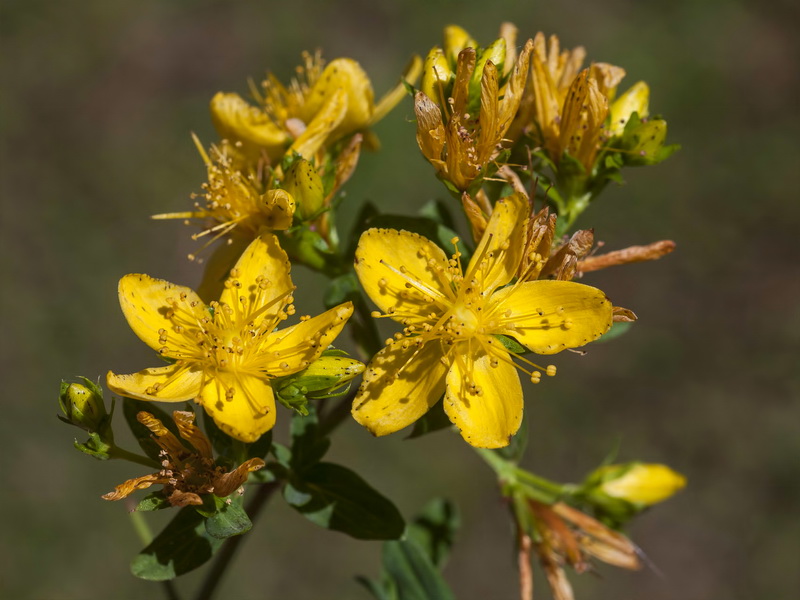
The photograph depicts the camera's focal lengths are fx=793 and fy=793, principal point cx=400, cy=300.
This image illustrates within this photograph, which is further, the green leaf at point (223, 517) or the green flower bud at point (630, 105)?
the green flower bud at point (630, 105)

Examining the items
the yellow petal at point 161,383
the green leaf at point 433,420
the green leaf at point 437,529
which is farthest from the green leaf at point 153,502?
the green leaf at point 437,529

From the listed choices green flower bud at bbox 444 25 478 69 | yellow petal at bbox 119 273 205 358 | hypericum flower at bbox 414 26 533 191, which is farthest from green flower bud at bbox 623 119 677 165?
yellow petal at bbox 119 273 205 358

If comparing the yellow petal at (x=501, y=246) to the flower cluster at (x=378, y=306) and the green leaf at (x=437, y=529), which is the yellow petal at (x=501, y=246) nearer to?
the flower cluster at (x=378, y=306)

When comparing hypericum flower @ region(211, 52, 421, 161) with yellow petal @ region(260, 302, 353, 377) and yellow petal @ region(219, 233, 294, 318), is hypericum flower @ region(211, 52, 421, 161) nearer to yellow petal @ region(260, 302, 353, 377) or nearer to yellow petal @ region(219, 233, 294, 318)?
yellow petal @ region(219, 233, 294, 318)

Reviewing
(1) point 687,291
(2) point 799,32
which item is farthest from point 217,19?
(2) point 799,32

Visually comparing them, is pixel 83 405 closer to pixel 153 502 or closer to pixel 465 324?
pixel 153 502

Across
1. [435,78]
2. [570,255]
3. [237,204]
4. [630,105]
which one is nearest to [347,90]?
[435,78]

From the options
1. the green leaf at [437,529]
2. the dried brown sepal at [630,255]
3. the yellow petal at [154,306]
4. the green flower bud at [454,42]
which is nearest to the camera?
the yellow petal at [154,306]
